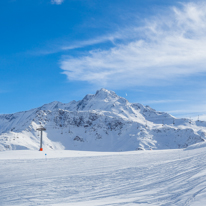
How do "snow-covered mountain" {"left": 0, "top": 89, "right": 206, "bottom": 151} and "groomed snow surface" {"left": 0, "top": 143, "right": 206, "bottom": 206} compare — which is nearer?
"groomed snow surface" {"left": 0, "top": 143, "right": 206, "bottom": 206}

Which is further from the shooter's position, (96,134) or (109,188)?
(96,134)

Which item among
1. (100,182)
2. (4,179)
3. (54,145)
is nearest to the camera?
(100,182)

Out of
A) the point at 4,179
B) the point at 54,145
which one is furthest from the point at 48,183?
the point at 54,145

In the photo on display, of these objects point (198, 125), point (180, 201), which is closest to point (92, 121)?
point (198, 125)

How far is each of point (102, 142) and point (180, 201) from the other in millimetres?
138629

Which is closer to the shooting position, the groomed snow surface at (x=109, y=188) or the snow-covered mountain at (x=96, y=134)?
the groomed snow surface at (x=109, y=188)

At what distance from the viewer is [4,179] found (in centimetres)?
1362

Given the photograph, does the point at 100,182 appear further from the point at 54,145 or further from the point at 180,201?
the point at 54,145

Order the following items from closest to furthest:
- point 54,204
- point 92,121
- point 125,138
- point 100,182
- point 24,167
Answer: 1. point 54,204
2. point 100,182
3. point 24,167
4. point 125,138
5. point 92,121

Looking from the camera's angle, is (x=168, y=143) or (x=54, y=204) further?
(x=168, y=143)

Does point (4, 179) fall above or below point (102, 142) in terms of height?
above

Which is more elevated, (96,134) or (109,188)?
(109,188)

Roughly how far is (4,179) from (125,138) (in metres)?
132

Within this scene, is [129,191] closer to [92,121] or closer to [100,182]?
[100,182]
